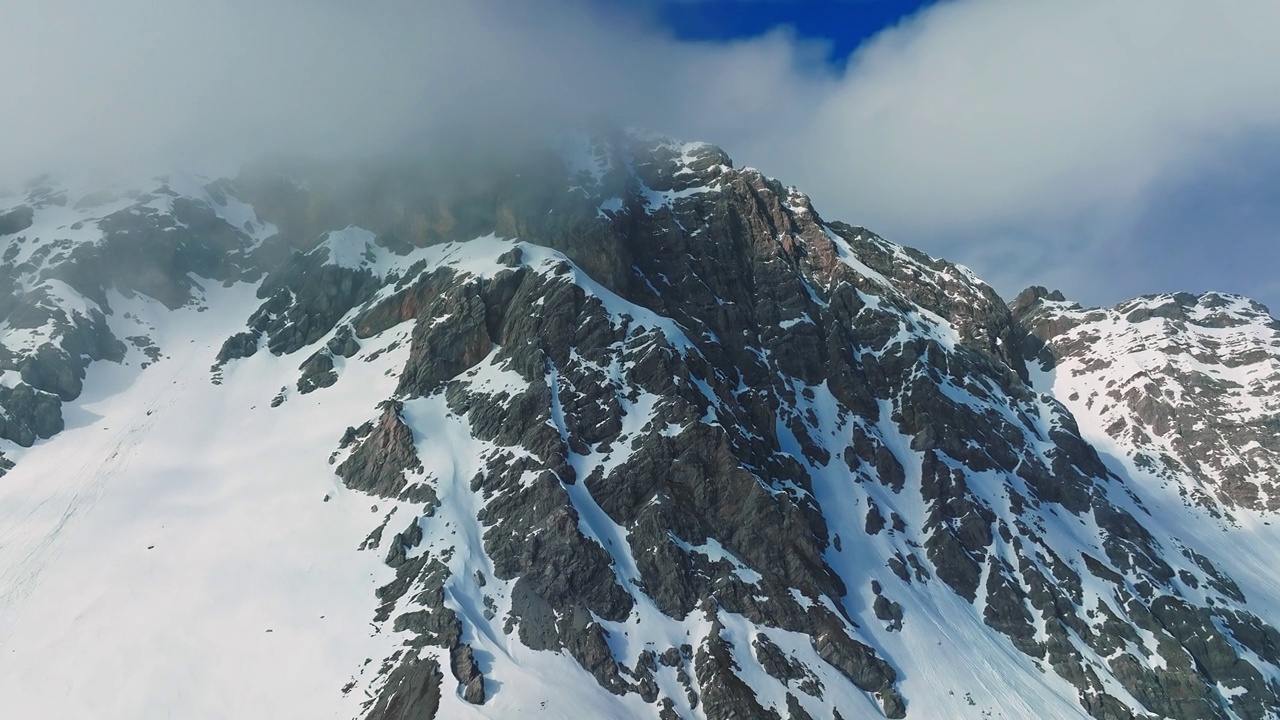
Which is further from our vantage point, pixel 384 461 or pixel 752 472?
pixel 752 472

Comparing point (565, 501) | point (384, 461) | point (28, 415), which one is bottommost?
point (28, 415)

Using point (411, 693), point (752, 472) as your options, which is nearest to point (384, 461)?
point (411, 693)

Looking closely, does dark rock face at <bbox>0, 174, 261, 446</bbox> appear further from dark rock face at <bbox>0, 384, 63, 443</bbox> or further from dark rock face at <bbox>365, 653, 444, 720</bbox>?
dark rock face at <bbox>365, 653, 444, 720</bbox>

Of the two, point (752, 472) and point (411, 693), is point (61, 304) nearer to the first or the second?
point (411, 693)

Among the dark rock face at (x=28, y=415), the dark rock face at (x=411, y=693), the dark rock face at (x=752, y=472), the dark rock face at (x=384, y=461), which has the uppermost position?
the dark rock face at (x=752, y=472)

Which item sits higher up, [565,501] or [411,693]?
[565,501]

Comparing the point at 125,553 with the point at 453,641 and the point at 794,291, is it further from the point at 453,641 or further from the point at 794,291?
the point at 794,291

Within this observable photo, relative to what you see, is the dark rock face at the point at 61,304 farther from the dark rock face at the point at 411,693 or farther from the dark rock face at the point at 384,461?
the dark rock face at the point at 411,693

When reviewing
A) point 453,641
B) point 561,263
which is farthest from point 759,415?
point 453,641

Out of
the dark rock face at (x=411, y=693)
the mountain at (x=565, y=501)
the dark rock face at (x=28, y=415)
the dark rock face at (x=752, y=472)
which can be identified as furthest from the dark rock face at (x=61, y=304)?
the dark rock face at (x=411, y=693)
